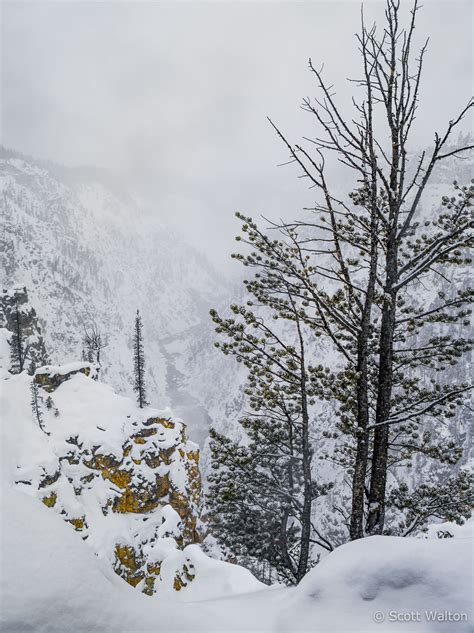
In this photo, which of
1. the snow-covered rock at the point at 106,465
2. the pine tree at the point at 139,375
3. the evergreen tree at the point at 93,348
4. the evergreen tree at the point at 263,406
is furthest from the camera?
the evergreen tree at the point at 93,348

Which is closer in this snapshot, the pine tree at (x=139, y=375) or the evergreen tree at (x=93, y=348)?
the pine tree at (x=139, y=375)

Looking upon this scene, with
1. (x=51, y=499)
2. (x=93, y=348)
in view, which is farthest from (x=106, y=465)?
(x=93, y=348)

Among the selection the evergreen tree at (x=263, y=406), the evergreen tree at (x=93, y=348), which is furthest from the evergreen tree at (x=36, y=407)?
the evergreen tree at (x=263, y=406)

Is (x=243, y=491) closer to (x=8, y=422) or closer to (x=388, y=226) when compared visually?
(x=388, y=226)

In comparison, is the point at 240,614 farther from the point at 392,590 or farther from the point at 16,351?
the point at 16,351

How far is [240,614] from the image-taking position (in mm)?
2623

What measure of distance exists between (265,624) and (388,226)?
438 cm

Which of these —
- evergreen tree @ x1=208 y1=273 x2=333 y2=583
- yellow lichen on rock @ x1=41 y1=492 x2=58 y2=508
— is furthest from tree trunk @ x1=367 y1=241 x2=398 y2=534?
yellow lichen on rock @ x1=41 y1=492 x2=58 y2=508

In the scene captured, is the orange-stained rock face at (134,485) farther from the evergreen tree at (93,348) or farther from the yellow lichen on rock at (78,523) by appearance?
the evergreen tree at (93,348)

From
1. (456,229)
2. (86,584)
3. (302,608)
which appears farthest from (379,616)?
(456,229)

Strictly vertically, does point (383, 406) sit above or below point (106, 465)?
below

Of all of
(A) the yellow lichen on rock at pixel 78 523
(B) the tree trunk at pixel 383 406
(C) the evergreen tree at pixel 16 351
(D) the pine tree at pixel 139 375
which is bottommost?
(A) the yellow lichen on rock at pixel 78 523

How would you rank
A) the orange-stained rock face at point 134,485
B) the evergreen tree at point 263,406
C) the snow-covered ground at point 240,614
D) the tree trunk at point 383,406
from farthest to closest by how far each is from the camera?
the orange-stained rock face at point 134,485 → the evergreen tree at point 263,406 → the tree trunk at point 383,406 → the snow-covered ground at point 240,614

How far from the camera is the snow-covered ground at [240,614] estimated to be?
1.70 m
